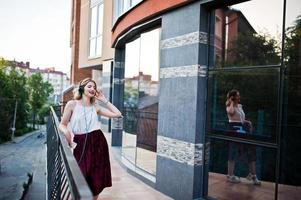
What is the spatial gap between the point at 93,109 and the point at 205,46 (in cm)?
239

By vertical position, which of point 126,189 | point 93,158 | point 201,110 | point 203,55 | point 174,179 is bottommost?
point 126,189

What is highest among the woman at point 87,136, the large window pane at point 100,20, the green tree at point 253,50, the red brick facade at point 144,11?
the large window pane at point 100,20

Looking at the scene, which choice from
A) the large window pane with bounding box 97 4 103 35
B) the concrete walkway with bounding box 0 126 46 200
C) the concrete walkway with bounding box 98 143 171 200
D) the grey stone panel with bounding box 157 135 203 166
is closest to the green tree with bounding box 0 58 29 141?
the concrete walkway with bounding box 0 126 46 200

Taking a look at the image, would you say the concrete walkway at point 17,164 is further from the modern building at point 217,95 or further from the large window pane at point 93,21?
the large window pane at point 93,21

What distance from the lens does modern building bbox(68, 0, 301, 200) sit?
442 cm

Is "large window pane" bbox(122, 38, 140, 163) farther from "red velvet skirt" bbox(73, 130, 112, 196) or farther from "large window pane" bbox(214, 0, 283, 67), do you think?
"red velvet skirt" bbox(73, 130, 112, 196)

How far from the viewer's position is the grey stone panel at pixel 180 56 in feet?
18.2

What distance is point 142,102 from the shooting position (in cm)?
795

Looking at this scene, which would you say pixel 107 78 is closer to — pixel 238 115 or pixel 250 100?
pixel 238 115

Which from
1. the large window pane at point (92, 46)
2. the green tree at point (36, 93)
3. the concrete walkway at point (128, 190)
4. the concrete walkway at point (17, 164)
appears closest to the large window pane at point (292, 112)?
the concrete walkway at point (128, 190)

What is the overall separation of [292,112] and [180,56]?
87.2 inches

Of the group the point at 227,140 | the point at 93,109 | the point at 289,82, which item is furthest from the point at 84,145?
the point at 289,82

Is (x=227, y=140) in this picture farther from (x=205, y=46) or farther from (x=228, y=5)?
(x=228, y=5)

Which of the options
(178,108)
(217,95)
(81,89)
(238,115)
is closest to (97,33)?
(178,108)
